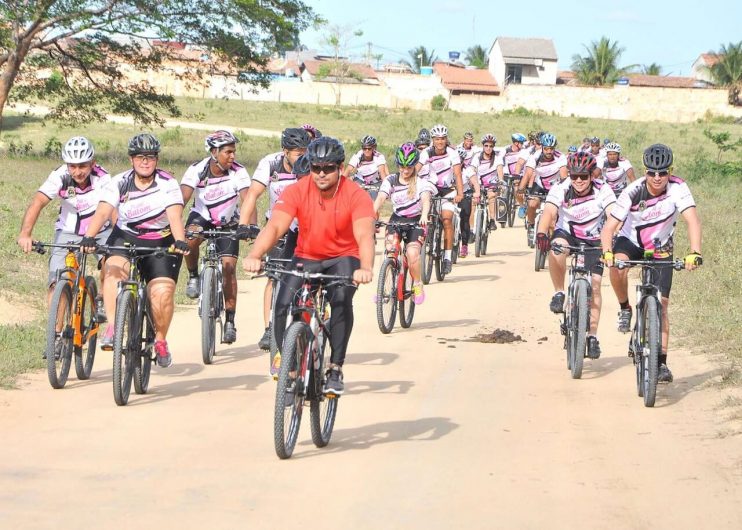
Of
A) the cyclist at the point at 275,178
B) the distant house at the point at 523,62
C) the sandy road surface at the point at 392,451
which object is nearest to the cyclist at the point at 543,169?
the sandy road surface at the point at 392,451

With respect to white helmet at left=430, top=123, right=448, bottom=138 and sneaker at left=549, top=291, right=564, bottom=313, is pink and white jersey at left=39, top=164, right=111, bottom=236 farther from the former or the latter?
white helmet at left=430, top=123, right=448, bottom=138

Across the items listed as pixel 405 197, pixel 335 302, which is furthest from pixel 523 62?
pixel 335 302

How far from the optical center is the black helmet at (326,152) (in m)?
8.05

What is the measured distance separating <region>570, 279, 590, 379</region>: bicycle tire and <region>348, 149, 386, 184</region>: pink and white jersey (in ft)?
25.5

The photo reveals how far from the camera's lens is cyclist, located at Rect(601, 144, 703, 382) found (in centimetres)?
1040

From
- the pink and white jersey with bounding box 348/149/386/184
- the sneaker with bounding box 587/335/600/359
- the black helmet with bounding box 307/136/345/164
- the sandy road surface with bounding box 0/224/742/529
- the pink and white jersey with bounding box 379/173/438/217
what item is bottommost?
the sandy road surface with bounding box 0/224/742/529

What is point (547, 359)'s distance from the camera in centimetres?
1240

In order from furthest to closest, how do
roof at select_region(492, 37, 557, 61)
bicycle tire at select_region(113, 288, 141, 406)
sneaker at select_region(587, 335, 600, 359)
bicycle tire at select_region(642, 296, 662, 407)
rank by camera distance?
roof at select_region(492, 37, 557, 61), sneaker at select_region(587, 335, 600, 359), bicycle tire at select_region(642, 296, 662, 407), bicycle tire at select_region(113, 288, 141, 406)

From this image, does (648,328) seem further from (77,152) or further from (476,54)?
(476,54)

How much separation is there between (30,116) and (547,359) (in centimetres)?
4776

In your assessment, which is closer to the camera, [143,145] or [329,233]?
[329,233]

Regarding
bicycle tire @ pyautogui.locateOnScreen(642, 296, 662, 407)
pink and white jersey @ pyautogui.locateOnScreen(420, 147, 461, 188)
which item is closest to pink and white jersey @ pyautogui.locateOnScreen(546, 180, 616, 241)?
bicycle tire @ pyautogui.locateOnScreen(642, 296, 662, 407)

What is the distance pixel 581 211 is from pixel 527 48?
10313 centimetres

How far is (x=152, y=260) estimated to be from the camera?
9867 mm
